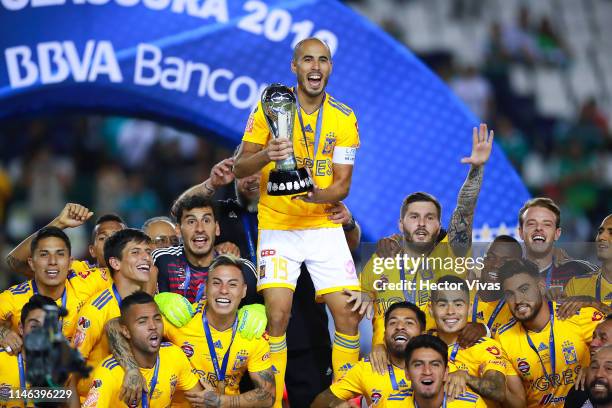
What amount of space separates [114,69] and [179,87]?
1.58 ft

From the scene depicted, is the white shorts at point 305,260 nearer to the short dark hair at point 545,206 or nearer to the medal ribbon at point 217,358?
the medal ribbon at point 217,358

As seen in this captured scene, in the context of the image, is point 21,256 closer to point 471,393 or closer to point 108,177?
point 471,393

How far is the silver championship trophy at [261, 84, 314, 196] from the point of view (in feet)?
25.3

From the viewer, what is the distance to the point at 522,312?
324 inches

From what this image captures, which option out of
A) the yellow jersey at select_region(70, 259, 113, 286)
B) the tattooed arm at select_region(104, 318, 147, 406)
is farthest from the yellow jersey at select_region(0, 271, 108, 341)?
the tattooed arm at select_region(104, 318, 147, 406)

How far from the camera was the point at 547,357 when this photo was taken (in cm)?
824

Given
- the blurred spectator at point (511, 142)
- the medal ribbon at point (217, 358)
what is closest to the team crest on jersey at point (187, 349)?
the medal ribbon at point (217, 358)

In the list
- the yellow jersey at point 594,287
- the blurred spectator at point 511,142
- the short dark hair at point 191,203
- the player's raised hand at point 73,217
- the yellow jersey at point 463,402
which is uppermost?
the blurred spectator at point 511,142

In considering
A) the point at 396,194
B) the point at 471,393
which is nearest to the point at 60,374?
the point at 471,393

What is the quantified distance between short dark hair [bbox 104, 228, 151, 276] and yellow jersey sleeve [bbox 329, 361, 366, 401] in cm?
145

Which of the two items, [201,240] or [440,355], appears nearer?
[440,355]

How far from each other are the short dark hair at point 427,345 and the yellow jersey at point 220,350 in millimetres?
886

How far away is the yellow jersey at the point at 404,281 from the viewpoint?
8.52m

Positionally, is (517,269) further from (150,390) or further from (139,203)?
(139,203)
